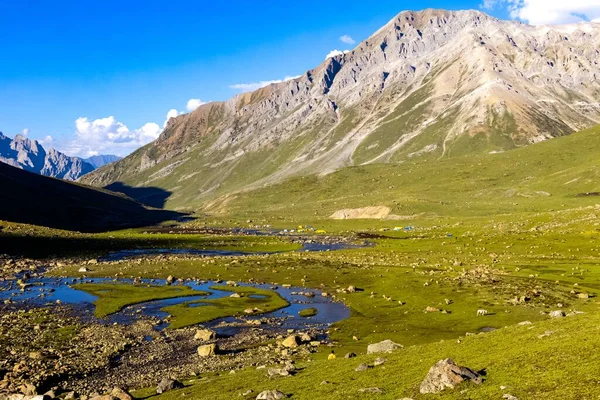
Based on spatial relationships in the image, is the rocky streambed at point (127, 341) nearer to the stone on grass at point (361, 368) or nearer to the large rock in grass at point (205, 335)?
the large rock in grass at point (205, 335)

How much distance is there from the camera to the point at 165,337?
5356 centimetres

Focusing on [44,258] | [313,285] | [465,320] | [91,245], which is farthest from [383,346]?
[91,245]

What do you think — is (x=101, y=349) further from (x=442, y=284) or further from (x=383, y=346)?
(x=442, y=284)

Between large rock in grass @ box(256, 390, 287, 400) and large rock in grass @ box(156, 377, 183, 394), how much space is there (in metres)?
9.78

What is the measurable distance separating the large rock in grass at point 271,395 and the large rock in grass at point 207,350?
1971 cm

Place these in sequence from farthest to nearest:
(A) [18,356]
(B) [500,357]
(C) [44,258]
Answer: (C) [44,258] < (A) [18,356] < (B) [500,357]

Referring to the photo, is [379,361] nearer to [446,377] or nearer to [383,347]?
[383,347]

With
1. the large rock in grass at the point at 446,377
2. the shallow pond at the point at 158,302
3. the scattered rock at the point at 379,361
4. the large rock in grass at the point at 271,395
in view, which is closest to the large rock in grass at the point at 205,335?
the shallow pond at the point at 158,302

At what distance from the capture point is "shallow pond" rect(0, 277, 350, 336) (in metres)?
60.1

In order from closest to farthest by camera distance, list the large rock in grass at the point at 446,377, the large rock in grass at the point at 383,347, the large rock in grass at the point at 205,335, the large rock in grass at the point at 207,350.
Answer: the large rock in grass at the point at 446,377, the large rock in grass at the point at 383,347, the large rock in grass at the point at 207,350, the large rock in grass at the point at 205,335

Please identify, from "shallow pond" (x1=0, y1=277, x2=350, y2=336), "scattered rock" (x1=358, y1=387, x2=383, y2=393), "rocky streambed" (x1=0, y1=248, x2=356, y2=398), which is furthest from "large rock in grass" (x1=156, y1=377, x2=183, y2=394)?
"shallow pond" (x1=0, y1=277, x2=350, y2=336)

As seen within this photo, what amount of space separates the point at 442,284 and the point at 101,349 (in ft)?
173

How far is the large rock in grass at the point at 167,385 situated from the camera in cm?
3381

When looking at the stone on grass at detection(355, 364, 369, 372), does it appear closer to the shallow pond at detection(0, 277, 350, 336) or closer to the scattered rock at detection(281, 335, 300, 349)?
the scattered rock at detection(281, 335, 300, 349)
